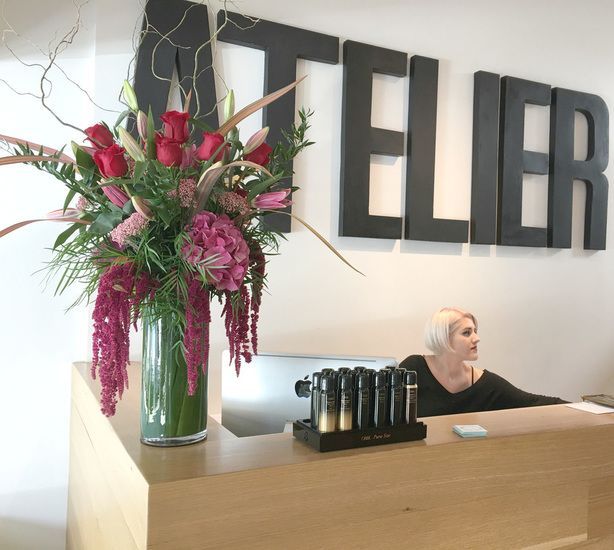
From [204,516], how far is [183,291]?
371 mm

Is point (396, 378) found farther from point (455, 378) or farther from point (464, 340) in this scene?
point (455, 378)

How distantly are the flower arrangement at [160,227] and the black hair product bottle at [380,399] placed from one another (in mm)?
269

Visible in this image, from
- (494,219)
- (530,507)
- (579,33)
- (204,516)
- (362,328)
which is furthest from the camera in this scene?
(579,33)

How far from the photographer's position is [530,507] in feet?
4.02

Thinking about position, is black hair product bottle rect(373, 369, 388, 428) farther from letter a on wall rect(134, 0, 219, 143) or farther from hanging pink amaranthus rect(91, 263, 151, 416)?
letter a on wall rect(134, 0, 219, 143)

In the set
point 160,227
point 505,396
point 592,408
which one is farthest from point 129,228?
point 505,396

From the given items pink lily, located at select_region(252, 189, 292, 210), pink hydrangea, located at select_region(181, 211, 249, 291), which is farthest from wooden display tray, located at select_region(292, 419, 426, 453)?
pink lily, located at select_region(252, 189, 292, 210)

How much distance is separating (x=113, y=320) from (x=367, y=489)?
1.81 feet

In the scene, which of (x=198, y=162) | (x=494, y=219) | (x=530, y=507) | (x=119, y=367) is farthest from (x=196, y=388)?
(x=494, y=219)

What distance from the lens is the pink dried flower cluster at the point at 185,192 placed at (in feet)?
3.22

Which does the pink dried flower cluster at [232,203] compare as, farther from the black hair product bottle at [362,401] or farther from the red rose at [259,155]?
the black hair product bottle at [362,401]

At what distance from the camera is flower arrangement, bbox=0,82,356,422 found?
961 mm

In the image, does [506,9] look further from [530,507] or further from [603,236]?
[530,507]

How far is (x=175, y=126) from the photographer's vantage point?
3.30ft
